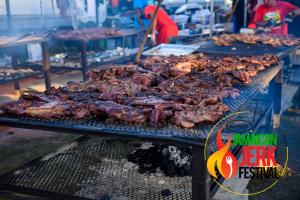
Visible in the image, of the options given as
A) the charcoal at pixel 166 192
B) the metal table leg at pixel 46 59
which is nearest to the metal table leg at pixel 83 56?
the metal table leg at pixel 46 59

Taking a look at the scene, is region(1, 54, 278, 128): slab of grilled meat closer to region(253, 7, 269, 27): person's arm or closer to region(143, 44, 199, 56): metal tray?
region(143, 44, 199, 56): metal tray

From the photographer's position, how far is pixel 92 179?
393 centimetres

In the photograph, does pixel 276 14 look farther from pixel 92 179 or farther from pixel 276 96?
pixel 92 179

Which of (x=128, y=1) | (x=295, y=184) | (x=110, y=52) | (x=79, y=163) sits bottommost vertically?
(x=295, y=184)

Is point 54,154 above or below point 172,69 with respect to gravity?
below

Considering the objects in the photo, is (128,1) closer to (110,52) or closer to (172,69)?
(110,52)

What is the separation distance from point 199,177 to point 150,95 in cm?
128

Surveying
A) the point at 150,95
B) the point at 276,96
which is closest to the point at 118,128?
the point at 150,95

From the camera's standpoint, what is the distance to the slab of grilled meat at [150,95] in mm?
2949

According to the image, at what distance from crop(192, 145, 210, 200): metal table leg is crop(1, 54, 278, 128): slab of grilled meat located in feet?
0.98

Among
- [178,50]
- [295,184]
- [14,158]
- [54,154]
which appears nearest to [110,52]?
[178,50]

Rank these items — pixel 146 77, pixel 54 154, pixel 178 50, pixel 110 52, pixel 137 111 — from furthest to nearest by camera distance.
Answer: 1. pixel 110 52
2. pixel 178 50
3. pixel 54 154
4. pixel 146 77
5. pixel 137 111

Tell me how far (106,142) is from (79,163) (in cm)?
78

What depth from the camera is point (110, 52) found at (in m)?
10.8
